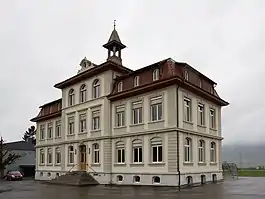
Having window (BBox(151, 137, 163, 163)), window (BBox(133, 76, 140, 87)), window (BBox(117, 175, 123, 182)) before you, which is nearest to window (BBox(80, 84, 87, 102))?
window (BBox(133, 76, 140, 87))

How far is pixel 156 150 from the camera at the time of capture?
28844 millimetres

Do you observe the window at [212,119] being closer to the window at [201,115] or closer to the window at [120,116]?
the window at [201,115]

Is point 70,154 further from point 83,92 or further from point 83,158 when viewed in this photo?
point 83,92

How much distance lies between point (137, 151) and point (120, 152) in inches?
87.7

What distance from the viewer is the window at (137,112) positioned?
1208 inches

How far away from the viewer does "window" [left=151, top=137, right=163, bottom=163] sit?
1122 inches

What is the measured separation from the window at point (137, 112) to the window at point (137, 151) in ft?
5.57

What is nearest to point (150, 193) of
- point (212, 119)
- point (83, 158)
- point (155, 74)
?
point (155, 74)

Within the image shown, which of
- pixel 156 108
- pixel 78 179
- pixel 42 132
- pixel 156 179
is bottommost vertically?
pixel 78 179

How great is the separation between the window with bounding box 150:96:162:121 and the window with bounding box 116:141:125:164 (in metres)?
4.31

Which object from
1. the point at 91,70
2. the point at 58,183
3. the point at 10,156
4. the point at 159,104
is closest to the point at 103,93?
the point at 91,70

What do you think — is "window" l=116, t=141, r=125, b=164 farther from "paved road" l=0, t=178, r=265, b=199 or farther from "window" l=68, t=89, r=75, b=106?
"window" l=68, t=89, r=75, b=106

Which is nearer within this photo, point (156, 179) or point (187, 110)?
point (156, 179)

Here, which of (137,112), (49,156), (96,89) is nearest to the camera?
(137,112)
